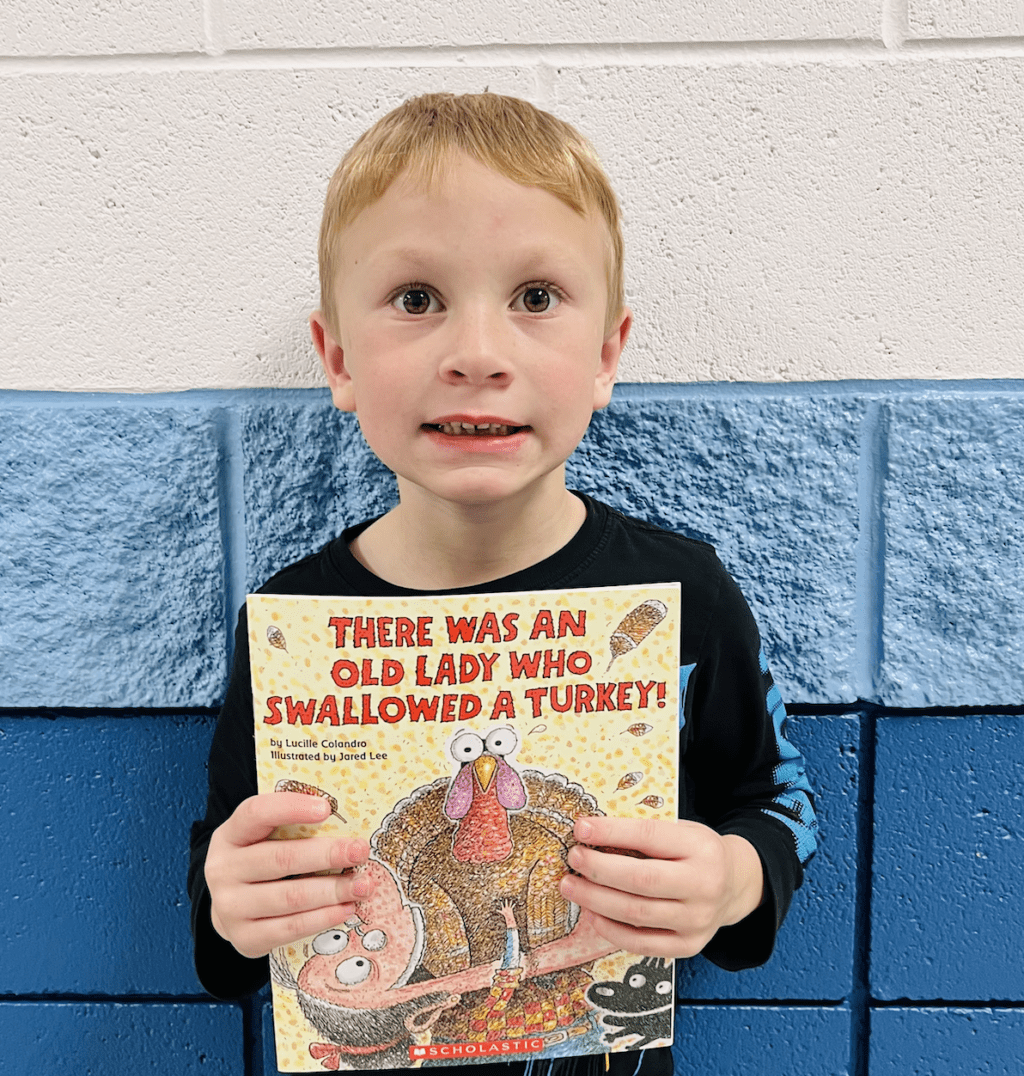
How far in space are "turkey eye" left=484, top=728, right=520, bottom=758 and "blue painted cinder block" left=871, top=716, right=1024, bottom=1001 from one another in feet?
1.80

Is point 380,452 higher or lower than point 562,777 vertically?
→ higher

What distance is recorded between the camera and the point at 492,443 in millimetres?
783

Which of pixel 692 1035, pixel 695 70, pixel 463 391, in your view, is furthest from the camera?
pixel 692 1035

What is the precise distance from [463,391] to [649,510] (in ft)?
1.31

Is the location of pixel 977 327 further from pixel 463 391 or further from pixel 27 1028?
pixel 27 1028

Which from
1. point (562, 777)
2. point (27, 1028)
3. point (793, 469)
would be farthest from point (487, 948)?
point (27, 1028)

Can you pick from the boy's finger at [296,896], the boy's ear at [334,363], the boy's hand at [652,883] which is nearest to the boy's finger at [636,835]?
the boy's hand at [652,883]

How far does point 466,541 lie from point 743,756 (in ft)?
1.27

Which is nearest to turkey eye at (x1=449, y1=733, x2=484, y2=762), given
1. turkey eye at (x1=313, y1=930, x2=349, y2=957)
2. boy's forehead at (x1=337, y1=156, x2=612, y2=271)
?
turkey eye at (x1=313, y1=930, x2=349, y2=957)

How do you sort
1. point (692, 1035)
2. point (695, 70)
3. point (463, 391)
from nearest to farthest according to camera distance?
point (463, 391), point (695, 70), point (692, 1035)

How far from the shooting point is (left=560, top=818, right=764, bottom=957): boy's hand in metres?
0.79

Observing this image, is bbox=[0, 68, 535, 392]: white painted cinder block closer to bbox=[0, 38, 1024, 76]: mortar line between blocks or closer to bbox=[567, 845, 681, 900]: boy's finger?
bbox=[0, 38, 1024, 76]: mortar line between blocks

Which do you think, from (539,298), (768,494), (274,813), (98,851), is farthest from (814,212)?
(98,851)

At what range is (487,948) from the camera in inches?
32.8
